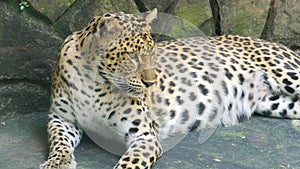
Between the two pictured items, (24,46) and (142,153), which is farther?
(24,46)

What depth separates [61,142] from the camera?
243 inches

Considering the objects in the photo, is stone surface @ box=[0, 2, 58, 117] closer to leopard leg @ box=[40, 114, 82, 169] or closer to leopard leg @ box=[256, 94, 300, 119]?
leopard leg @ box=[40, 114, 82, 169]

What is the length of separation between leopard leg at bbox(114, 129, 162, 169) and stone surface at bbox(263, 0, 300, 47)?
2.32m

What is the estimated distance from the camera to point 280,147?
6.54 metres

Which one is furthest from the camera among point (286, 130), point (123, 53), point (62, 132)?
point (286, 130)

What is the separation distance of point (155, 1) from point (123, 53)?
156cm

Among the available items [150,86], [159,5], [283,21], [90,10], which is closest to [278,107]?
[283,21]

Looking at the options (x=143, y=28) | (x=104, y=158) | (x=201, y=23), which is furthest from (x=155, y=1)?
(x=104, y=158)

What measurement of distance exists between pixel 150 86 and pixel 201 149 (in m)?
0.87

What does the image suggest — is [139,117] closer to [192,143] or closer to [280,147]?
[192,143]

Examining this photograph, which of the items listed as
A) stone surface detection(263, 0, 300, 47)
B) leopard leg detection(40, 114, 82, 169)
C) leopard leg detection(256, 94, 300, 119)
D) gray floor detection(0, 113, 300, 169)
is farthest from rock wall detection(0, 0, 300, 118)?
leopard leg detection(256, 94, 300, 119)

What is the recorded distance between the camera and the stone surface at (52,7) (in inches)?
269

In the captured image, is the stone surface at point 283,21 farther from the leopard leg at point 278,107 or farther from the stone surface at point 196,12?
the leopard leg at point 278,107

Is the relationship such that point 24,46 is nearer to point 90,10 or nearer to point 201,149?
point 90,10
